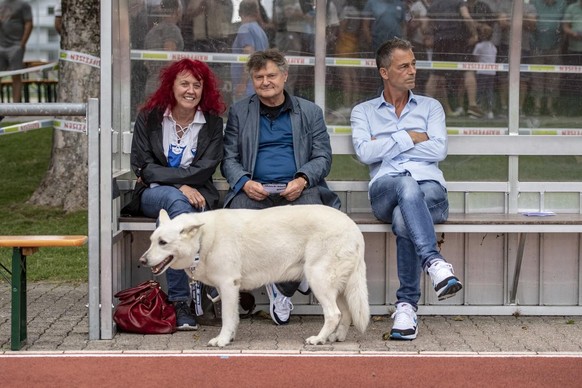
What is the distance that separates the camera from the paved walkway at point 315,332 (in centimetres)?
733

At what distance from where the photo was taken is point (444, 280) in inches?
291

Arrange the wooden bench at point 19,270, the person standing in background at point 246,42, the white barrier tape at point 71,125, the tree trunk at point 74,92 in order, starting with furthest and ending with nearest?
the tree trunk at point 74,92, the white barrier tape at point 71,125, the person standing in background at point 246,42, the wooden bench at point 19,270

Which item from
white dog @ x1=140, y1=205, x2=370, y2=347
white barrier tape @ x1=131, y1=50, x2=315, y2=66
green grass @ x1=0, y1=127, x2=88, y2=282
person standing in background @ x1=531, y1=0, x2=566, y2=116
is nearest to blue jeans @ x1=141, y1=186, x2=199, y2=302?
white dog @ x1=140, y1=205, x2=370, y2=347

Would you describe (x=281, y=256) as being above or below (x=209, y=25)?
below

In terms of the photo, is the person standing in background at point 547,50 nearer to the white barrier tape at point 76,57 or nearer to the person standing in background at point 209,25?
the person standing in background at point 209,25

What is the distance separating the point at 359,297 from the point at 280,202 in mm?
1059

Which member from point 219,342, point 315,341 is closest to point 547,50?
point 315,341

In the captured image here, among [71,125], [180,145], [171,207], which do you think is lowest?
[171,207]

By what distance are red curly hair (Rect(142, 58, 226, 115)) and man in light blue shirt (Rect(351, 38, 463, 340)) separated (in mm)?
1022

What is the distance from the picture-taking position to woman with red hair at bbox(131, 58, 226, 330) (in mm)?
8000

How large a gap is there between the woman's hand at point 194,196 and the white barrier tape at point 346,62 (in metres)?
1.30

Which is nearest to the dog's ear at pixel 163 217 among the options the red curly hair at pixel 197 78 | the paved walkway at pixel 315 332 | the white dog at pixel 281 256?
the white dog at pixel 281 256

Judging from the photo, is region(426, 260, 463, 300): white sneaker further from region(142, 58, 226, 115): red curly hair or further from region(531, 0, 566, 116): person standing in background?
region(531, 0, 566, 116): person standing in background

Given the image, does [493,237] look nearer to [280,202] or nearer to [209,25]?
[280,202]
